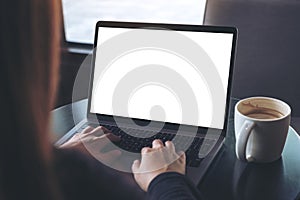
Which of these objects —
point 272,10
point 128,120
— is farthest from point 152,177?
point 272,10

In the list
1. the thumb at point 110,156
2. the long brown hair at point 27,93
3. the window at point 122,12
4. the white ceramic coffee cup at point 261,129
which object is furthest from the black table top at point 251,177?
the window at point 122,12

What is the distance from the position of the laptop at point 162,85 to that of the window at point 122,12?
0.63 meters

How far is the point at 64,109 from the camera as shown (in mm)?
1021

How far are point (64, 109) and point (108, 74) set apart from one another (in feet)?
0.46

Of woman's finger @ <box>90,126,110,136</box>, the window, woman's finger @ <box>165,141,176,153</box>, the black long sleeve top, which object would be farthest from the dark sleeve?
the window

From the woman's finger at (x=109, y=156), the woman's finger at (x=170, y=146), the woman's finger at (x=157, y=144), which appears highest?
the woman's finger at (x=170, y=146)

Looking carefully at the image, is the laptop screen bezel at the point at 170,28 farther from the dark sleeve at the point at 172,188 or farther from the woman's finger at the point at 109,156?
the dark sleeve at the point at 172,188

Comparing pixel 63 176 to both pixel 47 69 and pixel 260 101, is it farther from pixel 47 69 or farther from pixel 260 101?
pixel 260 101

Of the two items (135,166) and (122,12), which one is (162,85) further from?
(122,12)

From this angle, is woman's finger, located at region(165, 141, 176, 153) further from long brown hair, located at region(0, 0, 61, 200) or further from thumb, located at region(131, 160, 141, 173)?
long brown hair, located at region(0, 0, 61, 200)

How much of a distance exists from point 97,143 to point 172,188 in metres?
0.23

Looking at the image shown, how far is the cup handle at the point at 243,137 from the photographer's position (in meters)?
0.75

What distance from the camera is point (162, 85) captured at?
3.10 feet

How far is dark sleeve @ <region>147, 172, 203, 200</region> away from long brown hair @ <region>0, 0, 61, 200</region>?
25cm
